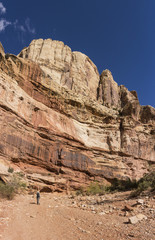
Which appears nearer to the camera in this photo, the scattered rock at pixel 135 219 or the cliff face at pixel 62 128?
the scattered rock at pixel 135 219

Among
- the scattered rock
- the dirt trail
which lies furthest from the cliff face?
the scattered rock

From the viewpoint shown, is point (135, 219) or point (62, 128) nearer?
point (135, 219)

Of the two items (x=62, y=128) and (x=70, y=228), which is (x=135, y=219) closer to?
(x=70, y=228)

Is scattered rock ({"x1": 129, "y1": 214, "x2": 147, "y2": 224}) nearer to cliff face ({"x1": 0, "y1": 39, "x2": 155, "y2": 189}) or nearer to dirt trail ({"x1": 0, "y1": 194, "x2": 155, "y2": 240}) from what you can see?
dirt trail ({"x1": 0, "y1": 194, "x2": 155, "y2": 240})

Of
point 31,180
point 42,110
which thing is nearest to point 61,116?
point 42,110

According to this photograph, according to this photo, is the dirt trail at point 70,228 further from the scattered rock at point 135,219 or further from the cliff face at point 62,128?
the cliff face at point 62,128

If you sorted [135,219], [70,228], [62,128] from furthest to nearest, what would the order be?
[62,128], [135,219], [70,228]

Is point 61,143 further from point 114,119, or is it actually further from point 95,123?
point 114,119

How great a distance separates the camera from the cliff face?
1859 cm

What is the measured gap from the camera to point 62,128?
24.6 metres

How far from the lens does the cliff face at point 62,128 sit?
18.6m

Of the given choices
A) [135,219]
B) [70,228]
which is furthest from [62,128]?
[135,219]

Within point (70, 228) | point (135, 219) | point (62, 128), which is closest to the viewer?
point (70, 228)

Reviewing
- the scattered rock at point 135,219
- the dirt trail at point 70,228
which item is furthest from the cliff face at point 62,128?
the scattered rock at point 135,219
